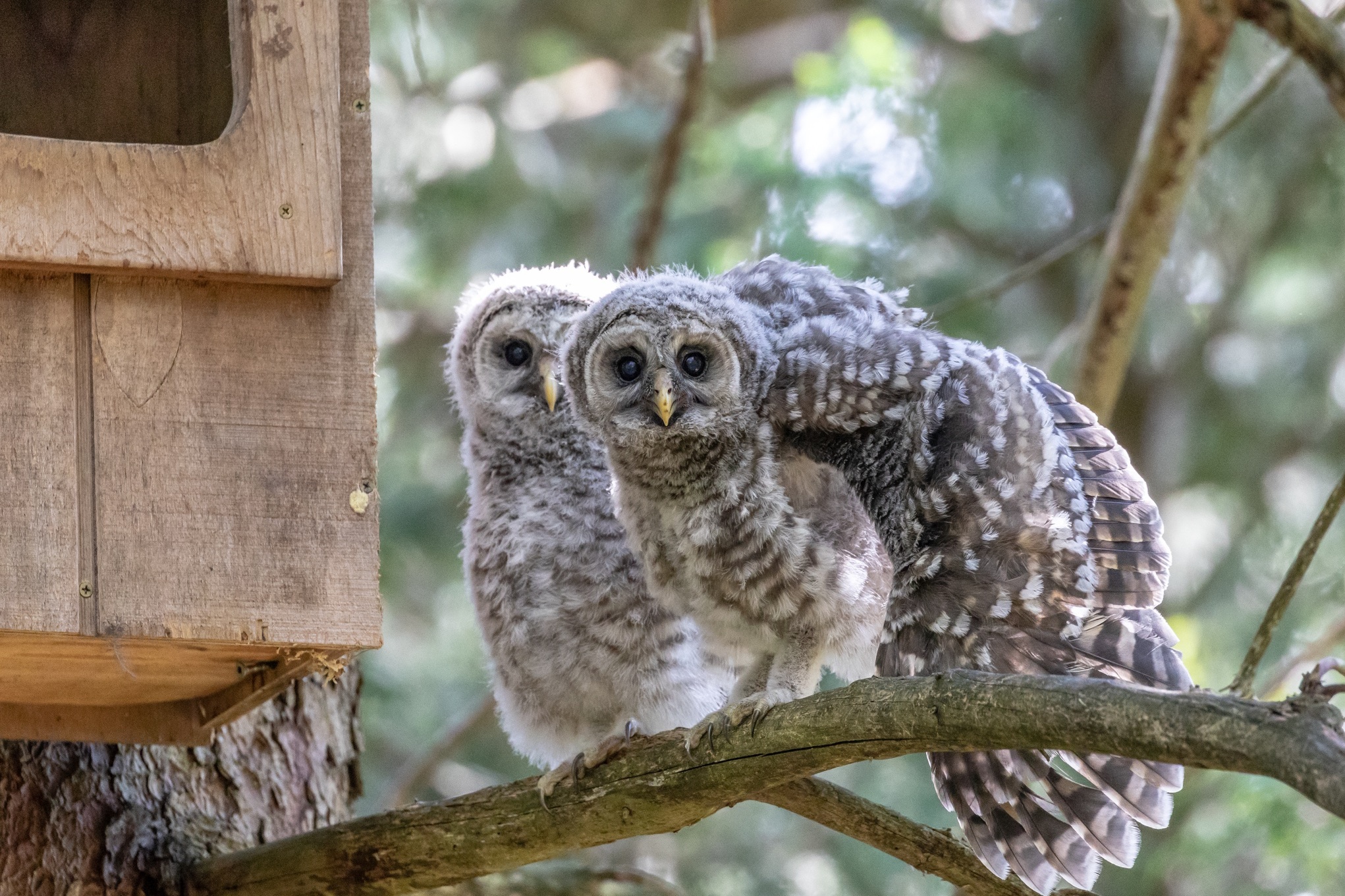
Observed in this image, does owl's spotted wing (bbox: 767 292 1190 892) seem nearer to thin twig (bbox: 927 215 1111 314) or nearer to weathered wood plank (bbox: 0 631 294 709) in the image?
weathered wood plank (bbox: 0 631 294 709)

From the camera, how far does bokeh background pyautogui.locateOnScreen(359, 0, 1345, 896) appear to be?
4801 mm

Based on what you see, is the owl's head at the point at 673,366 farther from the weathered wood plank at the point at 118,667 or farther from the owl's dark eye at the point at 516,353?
the weathered wood plank at the point at 118,667

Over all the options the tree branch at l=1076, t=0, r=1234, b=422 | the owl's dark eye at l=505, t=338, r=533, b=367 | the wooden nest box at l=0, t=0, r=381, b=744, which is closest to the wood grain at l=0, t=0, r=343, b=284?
the wooden nest box at l=0, t=0, r=381, b=744

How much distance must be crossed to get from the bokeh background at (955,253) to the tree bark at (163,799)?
1427mm

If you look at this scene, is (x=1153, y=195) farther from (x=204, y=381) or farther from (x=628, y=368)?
(x=204, y=381)

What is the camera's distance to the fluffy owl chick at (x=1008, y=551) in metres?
2.24

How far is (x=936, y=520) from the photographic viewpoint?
89.9 inches

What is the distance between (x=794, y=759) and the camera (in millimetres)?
1995

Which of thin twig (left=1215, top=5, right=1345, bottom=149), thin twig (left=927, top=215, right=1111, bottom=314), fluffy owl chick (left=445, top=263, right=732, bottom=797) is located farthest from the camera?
thin twig (left=927, top=215, right=1111, bottom=314)

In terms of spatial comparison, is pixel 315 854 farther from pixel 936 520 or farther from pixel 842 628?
pixel 936 520

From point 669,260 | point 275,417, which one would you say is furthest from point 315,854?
point 669,260

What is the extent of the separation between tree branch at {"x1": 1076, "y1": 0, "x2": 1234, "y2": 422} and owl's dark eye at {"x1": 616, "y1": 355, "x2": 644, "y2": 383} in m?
1.21

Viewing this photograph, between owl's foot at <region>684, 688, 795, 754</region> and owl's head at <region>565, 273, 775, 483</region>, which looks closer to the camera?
owl's foot at <region>684, 688, 795, 754</region>

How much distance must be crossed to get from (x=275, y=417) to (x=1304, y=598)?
12.2 ft
